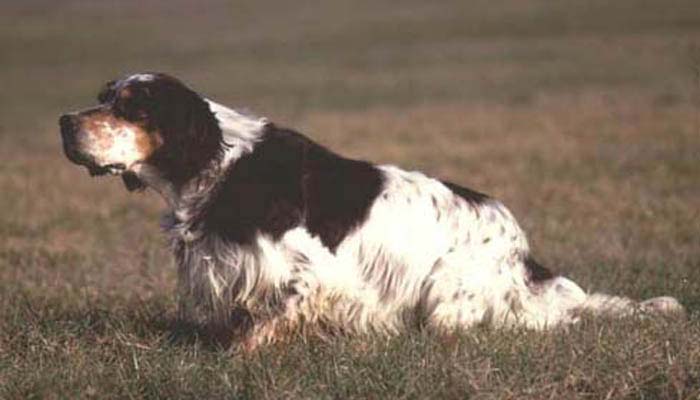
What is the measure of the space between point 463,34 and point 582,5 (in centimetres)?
1112

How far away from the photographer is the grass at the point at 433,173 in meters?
5.97

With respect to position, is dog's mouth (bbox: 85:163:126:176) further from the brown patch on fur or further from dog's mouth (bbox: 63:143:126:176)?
the brown patch on fur

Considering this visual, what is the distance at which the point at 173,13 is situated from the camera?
235ft

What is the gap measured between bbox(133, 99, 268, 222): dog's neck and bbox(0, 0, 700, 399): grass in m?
0.80

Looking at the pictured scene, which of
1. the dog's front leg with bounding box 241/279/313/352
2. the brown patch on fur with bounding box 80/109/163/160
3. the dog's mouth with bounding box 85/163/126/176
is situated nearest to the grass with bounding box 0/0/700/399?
the dog's front leg with bounding box 241/279/313/352

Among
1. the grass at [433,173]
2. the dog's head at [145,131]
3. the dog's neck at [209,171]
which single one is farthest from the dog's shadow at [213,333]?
the dog's head at [145,131]

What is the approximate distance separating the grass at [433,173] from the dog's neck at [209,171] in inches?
31.5

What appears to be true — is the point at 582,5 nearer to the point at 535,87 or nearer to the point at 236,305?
the point at 535,87

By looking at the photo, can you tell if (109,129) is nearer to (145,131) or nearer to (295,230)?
(145,131)

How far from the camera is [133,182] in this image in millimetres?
6969

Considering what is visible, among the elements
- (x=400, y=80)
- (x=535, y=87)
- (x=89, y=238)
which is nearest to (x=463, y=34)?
(x=400, y=80)

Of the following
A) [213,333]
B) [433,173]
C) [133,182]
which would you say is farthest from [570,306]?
[433,173]

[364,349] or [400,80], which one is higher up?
[364,349]

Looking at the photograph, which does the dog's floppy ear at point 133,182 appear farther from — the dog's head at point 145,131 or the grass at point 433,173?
the grass at point 433,173
